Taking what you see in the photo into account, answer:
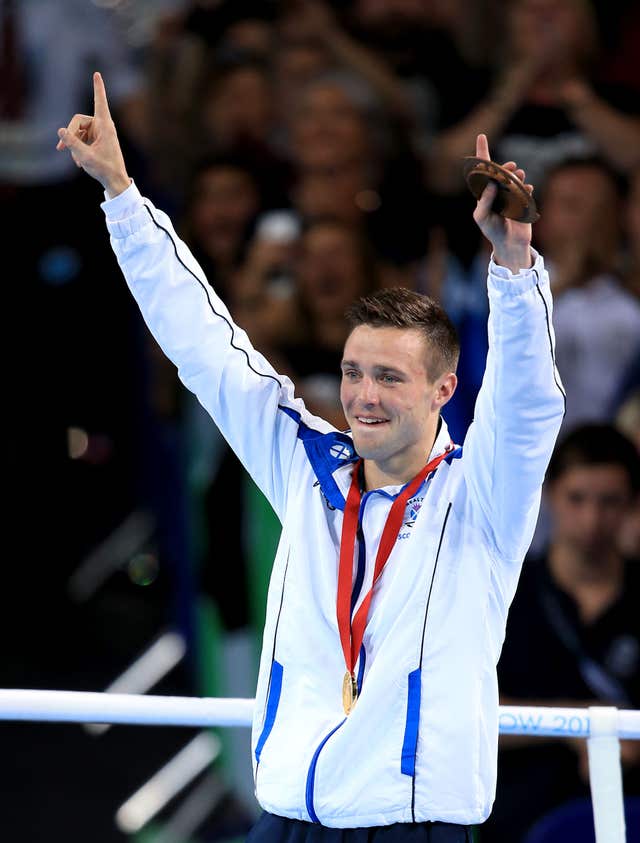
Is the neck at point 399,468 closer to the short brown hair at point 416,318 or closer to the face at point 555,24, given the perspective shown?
the short brown hair at point 416,318

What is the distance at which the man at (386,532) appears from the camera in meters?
2.19

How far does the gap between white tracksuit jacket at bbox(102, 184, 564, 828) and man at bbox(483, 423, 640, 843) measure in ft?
5.64

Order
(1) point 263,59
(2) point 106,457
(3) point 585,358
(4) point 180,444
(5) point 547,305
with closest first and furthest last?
(5) point 547,305, (3) point 585,358, (4) point 180,444, (1) point 263,59, (2) point 106,457

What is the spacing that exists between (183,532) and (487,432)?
11.5 feet

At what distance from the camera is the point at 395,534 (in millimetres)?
2332

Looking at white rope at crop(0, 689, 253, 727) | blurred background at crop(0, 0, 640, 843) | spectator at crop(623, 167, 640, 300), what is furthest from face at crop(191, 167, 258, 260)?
white rope at crop(0, 689, 253, 727)

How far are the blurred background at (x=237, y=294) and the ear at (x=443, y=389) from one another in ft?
5.85

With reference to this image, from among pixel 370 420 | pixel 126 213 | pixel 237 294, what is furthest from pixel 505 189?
pixel 237 294

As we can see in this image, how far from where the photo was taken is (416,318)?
2357 millimetres

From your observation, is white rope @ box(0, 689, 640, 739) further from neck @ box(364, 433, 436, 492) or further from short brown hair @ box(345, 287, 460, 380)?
short brown hair @ box(345, 287, 460, 380)

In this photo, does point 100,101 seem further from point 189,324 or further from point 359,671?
point 359,671

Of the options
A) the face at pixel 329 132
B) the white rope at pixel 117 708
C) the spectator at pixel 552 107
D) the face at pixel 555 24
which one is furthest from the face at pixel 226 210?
the white rope at pixel 117 708

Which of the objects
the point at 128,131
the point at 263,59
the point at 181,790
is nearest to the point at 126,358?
the point at 128,131

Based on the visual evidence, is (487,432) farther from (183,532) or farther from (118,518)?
(118,518)
